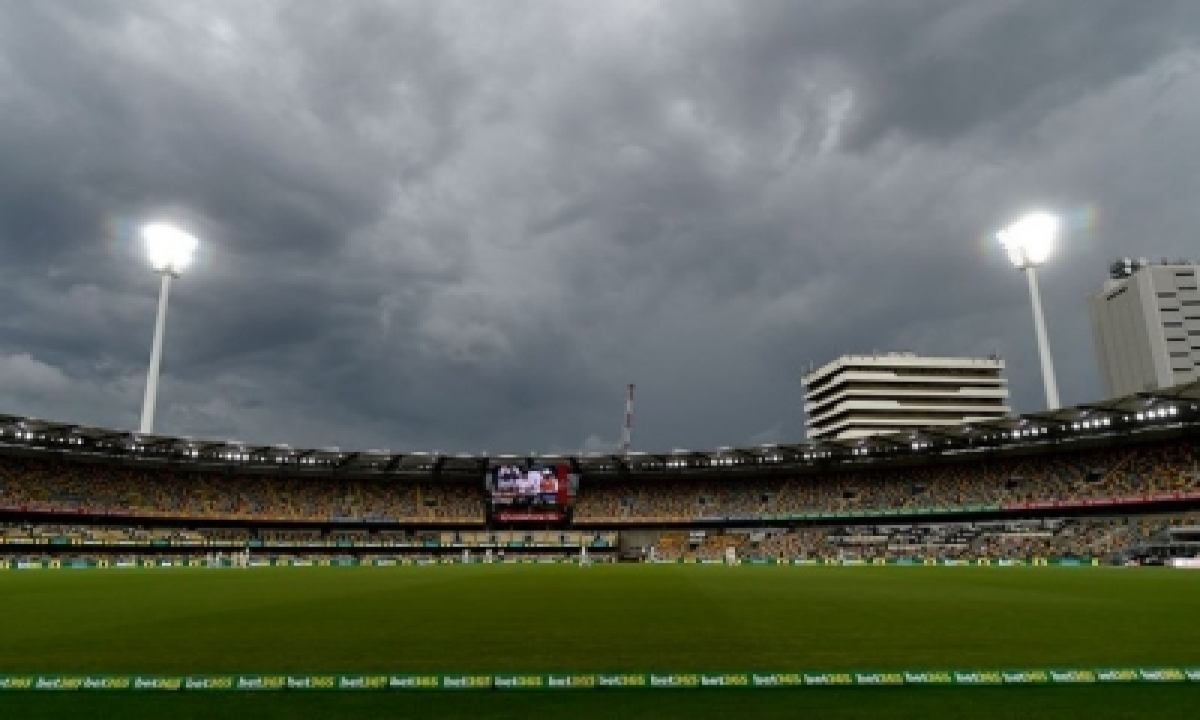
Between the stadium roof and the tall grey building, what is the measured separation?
91.1m

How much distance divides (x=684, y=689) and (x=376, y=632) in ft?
30.6

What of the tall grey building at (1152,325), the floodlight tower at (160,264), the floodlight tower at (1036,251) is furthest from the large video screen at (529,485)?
the tall grey building at (1152,325)

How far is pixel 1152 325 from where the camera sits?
139875 mm

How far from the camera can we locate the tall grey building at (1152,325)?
137m

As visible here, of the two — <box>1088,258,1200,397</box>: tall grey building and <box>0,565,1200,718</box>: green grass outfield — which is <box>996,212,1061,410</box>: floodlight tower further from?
<box>1088,258,1200,397</box>: tall grey building

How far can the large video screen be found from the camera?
300 feet

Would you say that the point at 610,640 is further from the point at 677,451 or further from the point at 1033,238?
the point at 677,451

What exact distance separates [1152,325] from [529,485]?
5238 inches

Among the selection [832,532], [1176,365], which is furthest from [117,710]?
[1176,365]

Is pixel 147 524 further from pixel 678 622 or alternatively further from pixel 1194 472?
pixel 1194 472

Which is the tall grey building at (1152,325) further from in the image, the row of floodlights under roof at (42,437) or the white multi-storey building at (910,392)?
the row of floodlights under roof at (42,437)

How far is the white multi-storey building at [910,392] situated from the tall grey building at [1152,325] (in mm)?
25585

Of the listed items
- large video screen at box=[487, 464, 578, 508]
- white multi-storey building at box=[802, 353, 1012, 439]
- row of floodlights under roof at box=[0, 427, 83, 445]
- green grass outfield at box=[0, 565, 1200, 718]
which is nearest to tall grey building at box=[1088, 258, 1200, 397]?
white multi-storey building at box=[802, 353, 1012, 439]

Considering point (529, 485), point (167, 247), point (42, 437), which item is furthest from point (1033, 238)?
point (42, 437)
